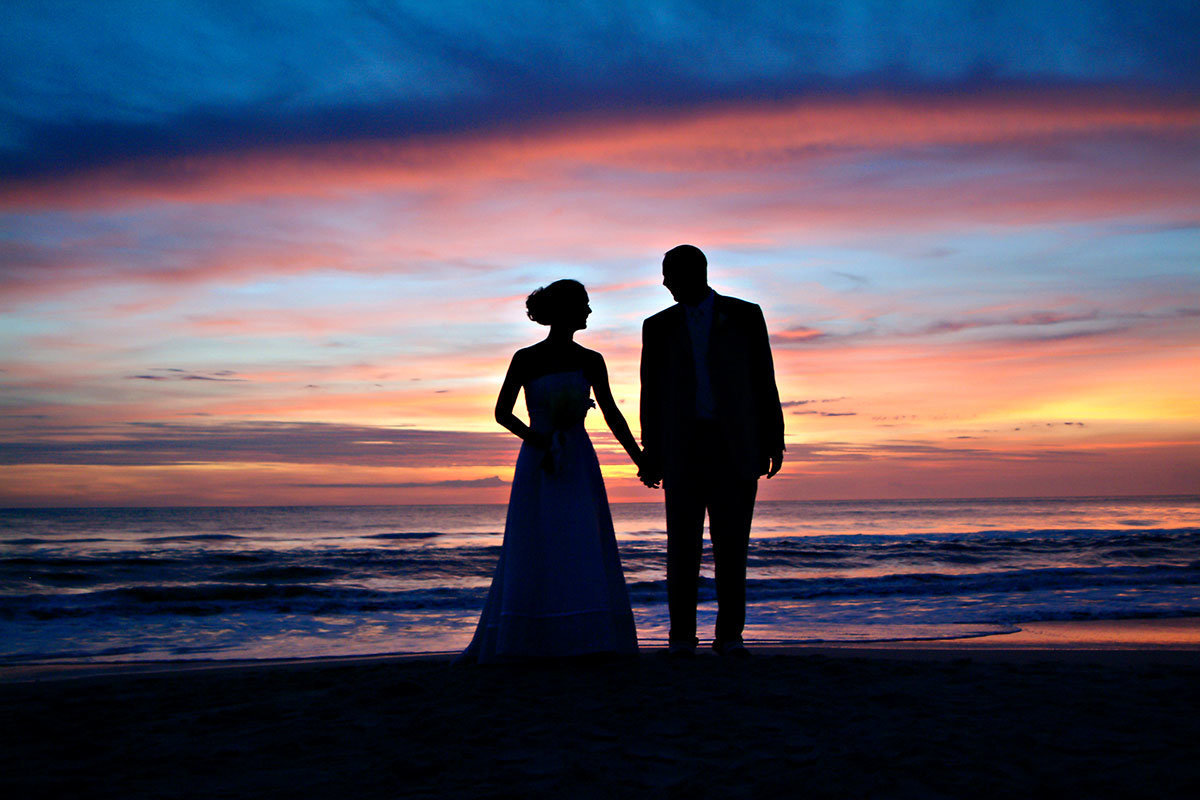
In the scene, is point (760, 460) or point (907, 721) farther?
point (760, 460)

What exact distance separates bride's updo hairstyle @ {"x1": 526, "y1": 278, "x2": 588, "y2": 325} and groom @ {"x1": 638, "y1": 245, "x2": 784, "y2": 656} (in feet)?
1.48

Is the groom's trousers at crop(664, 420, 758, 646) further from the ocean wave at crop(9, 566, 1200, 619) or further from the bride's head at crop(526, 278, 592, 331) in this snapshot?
the ocean wave at crop(9, 566, 1200, 619)

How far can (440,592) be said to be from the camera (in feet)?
41.9

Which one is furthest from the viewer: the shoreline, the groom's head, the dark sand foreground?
the shoreline

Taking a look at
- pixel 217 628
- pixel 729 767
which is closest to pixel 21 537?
pixel 217 628

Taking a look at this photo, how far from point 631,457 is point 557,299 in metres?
0.93

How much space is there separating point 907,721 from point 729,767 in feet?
2.83

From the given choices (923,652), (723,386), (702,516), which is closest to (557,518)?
(702,516)

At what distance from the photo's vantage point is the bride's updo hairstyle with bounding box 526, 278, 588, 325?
4.27 meters

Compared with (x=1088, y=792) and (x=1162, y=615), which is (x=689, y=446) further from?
(x=1162, y=615)

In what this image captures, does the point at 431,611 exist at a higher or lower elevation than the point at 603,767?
lower

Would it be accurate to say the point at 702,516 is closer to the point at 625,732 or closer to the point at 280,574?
the point at 625,732

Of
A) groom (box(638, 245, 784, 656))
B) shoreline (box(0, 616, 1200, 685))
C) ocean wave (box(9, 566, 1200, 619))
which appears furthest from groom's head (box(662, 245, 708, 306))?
ocean wave (box(9, 566, 1200, 619))

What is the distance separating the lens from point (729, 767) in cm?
236
